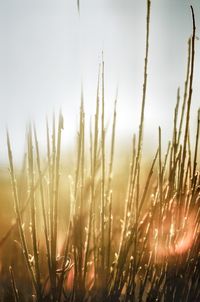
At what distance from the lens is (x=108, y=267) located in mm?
994

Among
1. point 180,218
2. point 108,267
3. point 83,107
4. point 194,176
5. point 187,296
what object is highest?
point 83,107

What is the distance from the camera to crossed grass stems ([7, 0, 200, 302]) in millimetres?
905

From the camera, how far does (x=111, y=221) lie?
Answer: 1.01 metres

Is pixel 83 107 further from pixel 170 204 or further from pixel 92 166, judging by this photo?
pixel 170 204

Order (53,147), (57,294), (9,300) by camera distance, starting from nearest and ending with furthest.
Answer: (53,147), (57,294), (9,300)

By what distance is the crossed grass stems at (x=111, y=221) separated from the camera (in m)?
0.91

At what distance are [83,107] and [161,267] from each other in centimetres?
50

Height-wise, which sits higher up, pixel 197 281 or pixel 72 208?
pixel 72 208

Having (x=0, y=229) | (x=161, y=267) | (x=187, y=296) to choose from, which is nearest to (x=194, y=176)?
(x=161, y=267)

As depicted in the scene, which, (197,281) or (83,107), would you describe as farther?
(197,281)

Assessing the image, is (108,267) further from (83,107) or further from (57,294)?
(83,107)

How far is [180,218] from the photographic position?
3.40 feet

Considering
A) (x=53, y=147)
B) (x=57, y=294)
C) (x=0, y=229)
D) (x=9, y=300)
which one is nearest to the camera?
(x=53, y=147)

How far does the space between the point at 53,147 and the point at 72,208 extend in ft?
0.53
